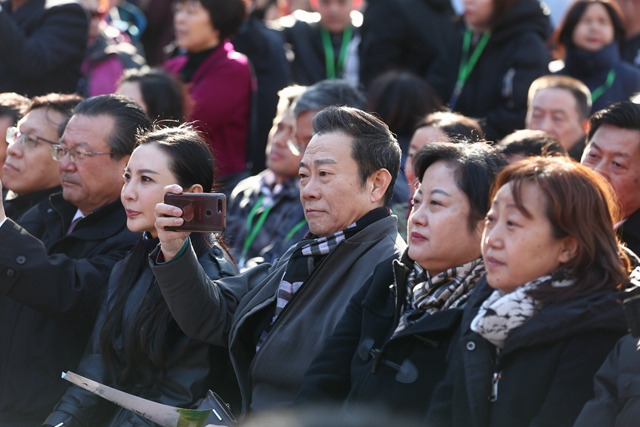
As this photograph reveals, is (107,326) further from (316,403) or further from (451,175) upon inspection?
(451,175)

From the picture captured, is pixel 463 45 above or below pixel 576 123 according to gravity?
above

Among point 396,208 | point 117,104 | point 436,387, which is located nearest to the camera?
point 436,387

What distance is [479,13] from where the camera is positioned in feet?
20.7

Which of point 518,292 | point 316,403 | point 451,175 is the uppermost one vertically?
point 451,175

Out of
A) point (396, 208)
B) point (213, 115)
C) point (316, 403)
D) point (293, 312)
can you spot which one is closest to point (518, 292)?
point (316, 403)

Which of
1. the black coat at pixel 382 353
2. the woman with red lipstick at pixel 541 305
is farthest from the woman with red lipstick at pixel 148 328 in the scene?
the woman with red lipstick at pixel 541 305

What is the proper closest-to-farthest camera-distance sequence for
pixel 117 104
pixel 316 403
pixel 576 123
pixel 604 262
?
pixel 604 262
pixel 316 403
pixel 117 104
pixel 576 123

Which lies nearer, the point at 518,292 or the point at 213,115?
the point at 518,292

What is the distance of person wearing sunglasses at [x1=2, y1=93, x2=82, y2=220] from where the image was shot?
→ 4.84m

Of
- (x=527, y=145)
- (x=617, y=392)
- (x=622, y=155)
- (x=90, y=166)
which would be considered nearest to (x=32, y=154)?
(x=90, y=166)

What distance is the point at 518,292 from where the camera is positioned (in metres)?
2.66

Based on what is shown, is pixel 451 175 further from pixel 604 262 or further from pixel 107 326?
pixel 107 326

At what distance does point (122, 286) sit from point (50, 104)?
151 cm

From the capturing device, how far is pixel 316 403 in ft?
10.4
